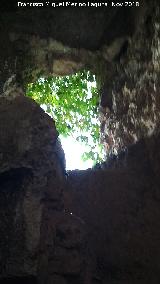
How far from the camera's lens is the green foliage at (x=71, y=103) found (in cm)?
820

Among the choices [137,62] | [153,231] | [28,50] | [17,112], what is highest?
[28,50]

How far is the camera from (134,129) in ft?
15.8

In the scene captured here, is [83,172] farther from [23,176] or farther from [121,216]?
[23,176]

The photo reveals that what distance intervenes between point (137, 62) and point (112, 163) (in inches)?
53.0

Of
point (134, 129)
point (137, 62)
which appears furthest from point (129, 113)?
point (137, 62)

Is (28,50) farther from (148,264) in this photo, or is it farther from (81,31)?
(148,264)

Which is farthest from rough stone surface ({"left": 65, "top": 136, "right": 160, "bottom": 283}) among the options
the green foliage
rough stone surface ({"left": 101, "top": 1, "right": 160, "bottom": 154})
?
the green foliage

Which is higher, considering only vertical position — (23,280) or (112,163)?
(112,163)

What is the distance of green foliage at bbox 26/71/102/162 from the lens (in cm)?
820

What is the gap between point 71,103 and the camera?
8.79 metres

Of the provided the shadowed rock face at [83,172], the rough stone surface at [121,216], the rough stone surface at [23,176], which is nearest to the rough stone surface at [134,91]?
the shadowed rock face at [83,172]

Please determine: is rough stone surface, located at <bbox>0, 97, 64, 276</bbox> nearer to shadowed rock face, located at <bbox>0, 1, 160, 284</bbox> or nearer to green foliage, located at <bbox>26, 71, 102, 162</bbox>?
shadowed rock face, located at <bbox>0, 1, 160, 284</bbox>

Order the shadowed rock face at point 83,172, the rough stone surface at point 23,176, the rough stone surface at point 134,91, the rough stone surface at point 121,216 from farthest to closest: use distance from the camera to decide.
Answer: the rough stone surface at point 134,91, the rough stone surface at point 121,216, the shadowed rock face at point 83,172, the rough stone surface at point 23,176

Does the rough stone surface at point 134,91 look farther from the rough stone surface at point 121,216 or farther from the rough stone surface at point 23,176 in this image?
the rough stone surface at point 23,176
